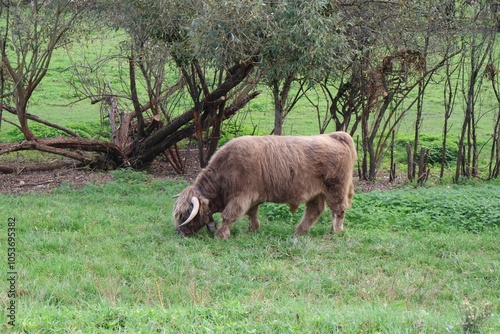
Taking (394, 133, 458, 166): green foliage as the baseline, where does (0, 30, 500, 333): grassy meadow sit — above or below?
below

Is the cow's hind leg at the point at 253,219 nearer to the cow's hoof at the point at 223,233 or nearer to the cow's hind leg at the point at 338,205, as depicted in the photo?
the cow's hoof at the point at 223,233

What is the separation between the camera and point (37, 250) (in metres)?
8.16

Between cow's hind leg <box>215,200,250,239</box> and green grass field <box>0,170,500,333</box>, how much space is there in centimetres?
24

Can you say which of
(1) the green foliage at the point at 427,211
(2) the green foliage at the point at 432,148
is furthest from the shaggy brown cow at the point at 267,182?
(2) the green foliage at the point at 432,148

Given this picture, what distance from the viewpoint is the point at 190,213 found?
9.17 meters

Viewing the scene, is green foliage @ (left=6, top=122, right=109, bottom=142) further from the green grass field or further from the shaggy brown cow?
the shaggy brown cow

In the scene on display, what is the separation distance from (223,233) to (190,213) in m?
0.60

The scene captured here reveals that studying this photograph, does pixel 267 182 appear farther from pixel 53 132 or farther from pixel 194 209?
pixel 53 132

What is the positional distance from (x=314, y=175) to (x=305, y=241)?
1.23m

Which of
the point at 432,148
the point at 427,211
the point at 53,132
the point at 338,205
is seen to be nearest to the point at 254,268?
the point at 338,205

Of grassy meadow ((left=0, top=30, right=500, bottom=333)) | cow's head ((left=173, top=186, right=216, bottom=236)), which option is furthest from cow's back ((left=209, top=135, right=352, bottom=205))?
grassy meadow ((left=0, top=30, right=500, bottom=333))

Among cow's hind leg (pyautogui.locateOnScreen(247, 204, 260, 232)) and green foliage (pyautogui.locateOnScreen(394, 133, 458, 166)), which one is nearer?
cow's hind leg (pyautogui.locateOnScreen(247, 204, 260, 232))

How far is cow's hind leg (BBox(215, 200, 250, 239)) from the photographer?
30.3 ft

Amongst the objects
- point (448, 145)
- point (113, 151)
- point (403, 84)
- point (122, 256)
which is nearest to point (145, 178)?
point (113, 151)
